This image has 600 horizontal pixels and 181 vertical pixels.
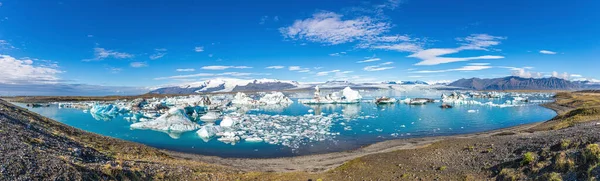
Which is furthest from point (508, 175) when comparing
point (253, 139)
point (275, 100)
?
point (275, 100)

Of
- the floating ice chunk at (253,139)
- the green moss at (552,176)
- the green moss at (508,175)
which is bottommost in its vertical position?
the floating ice chunk at (253,139)

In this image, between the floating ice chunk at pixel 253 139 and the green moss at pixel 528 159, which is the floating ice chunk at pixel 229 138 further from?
the green moss at pixel 528 159

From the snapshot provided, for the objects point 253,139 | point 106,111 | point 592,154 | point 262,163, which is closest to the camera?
point 592,154

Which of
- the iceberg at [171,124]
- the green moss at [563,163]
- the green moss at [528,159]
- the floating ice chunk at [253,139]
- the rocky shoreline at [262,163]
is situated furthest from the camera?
the iceberg at [171,124]

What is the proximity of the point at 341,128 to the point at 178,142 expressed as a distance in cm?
1728

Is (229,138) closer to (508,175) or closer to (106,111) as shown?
(508,175)

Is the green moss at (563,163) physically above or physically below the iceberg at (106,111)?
above

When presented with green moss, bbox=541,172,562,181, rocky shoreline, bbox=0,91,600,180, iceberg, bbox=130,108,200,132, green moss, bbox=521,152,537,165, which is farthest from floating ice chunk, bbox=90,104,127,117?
green moss, bbox=541,172,562,181

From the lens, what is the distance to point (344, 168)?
51.6 ft

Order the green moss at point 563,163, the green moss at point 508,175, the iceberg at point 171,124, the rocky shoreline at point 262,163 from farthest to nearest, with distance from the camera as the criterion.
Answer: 1. the iceberg at point 171,124
2. the green moss at point 508,175
3. the green moss at point 563,163
4. the rocky shoreline at point 262,163

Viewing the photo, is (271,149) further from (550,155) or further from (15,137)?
(550,155)

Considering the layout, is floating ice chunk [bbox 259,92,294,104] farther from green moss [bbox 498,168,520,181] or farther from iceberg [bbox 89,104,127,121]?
green moss [bbox 498,168,520,181]

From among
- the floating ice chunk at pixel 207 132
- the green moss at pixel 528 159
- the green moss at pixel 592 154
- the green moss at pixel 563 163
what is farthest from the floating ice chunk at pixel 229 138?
the green moss at pixel 592 154

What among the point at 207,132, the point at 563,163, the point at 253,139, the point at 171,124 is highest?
the point at 563,163
